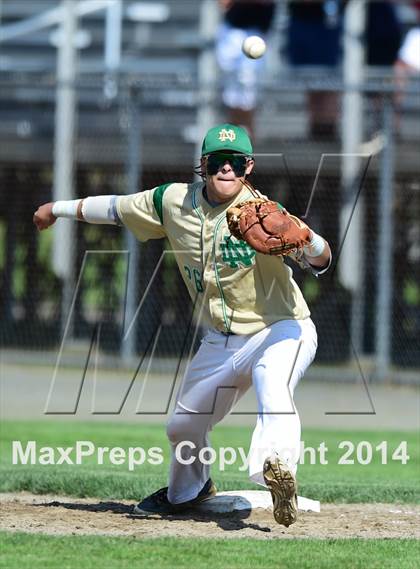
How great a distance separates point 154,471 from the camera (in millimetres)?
8555

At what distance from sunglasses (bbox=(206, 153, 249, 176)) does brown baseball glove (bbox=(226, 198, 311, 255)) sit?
0.27 meters

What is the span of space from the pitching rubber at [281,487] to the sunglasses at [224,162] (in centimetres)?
148

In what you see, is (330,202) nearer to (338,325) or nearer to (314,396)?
(338,325)

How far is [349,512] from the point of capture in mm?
6992

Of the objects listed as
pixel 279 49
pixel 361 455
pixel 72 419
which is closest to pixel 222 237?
pixel 361 455

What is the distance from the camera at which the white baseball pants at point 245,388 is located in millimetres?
5918

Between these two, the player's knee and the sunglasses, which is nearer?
the sunglasses

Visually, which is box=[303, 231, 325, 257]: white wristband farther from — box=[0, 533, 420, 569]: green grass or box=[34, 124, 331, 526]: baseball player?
box=[0, 533, 420, 569]: green grass

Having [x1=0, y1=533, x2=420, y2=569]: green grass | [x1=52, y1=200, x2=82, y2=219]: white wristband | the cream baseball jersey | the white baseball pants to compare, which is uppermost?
[x1=52, y1=200, x2=82, y2=219]: white wristband

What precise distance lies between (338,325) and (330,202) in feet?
5.38

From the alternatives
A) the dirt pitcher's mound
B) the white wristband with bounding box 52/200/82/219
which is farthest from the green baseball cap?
the dirt pitcher's mound

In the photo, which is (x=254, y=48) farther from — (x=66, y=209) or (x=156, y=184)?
(x=156, y=184)

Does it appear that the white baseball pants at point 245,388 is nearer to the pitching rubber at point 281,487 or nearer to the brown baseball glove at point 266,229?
the pitching rubber at point 281,487

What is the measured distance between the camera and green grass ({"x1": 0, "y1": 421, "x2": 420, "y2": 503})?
756 cm
